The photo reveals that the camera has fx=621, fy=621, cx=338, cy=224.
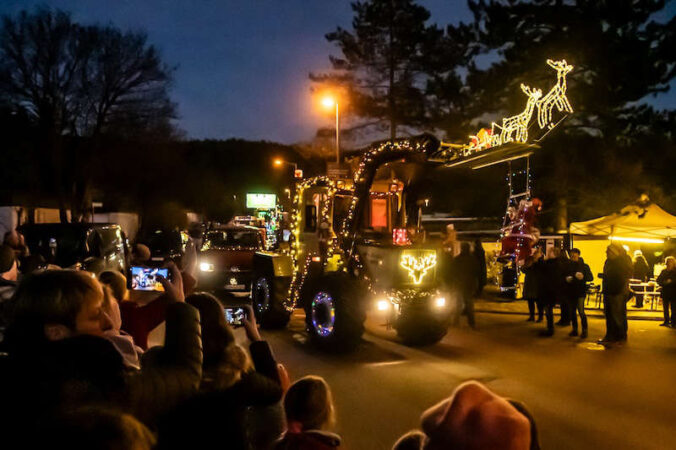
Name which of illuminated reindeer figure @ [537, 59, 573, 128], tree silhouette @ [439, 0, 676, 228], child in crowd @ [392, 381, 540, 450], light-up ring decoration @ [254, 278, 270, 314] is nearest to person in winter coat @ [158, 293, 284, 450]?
child in crowd @ [392, 381, 540, 450]

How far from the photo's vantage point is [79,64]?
31.0m

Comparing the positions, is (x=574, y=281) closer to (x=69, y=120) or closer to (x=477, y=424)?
(x=477, y=424)

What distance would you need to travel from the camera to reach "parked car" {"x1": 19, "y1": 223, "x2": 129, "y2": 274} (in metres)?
13.1

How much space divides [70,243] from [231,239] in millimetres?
5513

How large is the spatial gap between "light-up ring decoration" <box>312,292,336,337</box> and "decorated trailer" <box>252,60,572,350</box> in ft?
0.06

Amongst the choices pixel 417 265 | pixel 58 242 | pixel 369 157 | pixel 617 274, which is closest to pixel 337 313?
pixel 417 265

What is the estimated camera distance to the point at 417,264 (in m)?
10.4

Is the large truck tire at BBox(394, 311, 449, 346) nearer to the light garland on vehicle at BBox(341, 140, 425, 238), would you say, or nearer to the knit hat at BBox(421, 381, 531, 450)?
the light garland on vehicle at BBox(341, 140, 425, 238)

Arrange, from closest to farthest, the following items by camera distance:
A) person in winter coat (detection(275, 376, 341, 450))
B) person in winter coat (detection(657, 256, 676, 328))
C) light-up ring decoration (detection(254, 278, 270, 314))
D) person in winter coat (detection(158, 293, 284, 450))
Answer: person in winter coat (detection(158, 293, 284, 450)), person in winter coat (detection(275, 376, 341, 450)), light-up ring decoration (detection(254, 278, 270, 314)), person in winter coat (detection(657, 256, 676, 328))

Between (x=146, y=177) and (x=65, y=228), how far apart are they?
108 feet

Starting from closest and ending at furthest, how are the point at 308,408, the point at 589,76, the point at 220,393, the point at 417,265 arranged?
the point at 220,393
the point at 308,408
the point at 417,265
the point at 589,76

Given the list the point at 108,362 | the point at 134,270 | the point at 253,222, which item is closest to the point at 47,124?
the point at 253,222

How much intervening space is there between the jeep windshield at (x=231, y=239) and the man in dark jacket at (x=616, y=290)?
985 cm

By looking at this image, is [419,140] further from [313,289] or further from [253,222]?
[253,222]
